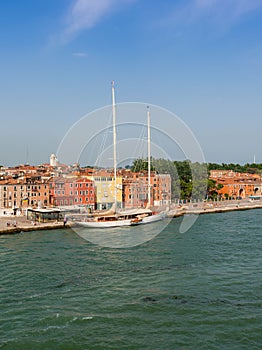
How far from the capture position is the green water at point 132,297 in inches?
294

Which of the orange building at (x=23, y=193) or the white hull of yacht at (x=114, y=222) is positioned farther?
the orange building at (x=23, y=193)

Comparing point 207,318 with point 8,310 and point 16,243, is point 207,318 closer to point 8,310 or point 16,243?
point 8,310

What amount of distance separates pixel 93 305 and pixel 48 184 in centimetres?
2148

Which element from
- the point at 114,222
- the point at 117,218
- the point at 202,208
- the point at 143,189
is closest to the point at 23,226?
the point at 114,222

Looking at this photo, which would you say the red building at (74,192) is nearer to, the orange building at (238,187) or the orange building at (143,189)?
the orange building at (143,189)

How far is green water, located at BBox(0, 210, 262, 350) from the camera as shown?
7477 mm

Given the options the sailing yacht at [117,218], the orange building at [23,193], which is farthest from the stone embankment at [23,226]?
the orange building at [23,193]

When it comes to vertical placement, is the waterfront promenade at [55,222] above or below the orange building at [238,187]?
below

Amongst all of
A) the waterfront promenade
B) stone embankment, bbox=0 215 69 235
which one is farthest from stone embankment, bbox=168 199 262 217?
stone embankment, bbox=0 215 69 235

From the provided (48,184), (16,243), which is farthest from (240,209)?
(16,243)

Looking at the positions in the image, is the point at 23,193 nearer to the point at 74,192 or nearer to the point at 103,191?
the point at 74,192

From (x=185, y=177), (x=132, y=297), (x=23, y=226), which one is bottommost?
(x=132, y=297)

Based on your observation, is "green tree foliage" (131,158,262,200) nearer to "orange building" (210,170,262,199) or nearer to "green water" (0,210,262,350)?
"orange building" (210,170,262,199)

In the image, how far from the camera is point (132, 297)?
952 centimetres
